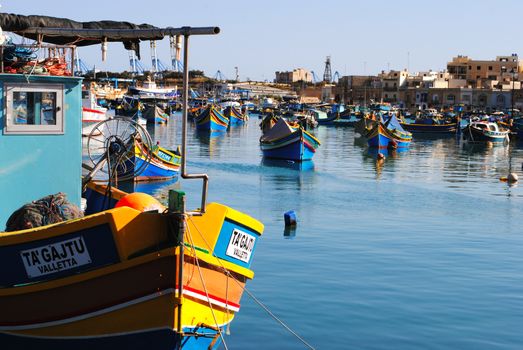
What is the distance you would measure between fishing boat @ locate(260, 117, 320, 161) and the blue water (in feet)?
18.2

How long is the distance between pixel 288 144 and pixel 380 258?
29.7 meters

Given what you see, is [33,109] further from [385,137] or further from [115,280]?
[385,137]

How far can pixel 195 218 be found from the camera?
10609 millimetres

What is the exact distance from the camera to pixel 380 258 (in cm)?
1983

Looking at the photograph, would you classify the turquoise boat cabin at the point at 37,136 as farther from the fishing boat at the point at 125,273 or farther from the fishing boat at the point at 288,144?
the fishing boat at the point at 288,144

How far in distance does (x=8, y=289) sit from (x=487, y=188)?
29.0 metres

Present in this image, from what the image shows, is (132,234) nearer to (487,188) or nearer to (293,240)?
(293,240)

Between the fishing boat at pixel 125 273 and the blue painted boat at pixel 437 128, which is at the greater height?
the fishing boat at pixel 125 273

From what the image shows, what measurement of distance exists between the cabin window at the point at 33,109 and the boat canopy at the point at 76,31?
1.51 meters

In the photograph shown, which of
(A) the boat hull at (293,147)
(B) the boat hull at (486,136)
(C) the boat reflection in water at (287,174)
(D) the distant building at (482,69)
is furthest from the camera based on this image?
(D) the distant building at (482,69)

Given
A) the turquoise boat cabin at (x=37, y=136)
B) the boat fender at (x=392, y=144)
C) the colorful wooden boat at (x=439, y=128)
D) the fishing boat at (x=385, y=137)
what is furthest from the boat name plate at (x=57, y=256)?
the colorful wooden boat at (x=439, y=128)

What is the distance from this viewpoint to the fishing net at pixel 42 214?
11.3 m

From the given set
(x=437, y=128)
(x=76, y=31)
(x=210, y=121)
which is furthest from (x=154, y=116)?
(x=76, y=31)

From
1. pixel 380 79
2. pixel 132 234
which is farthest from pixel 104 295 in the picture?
pixel 380 79
